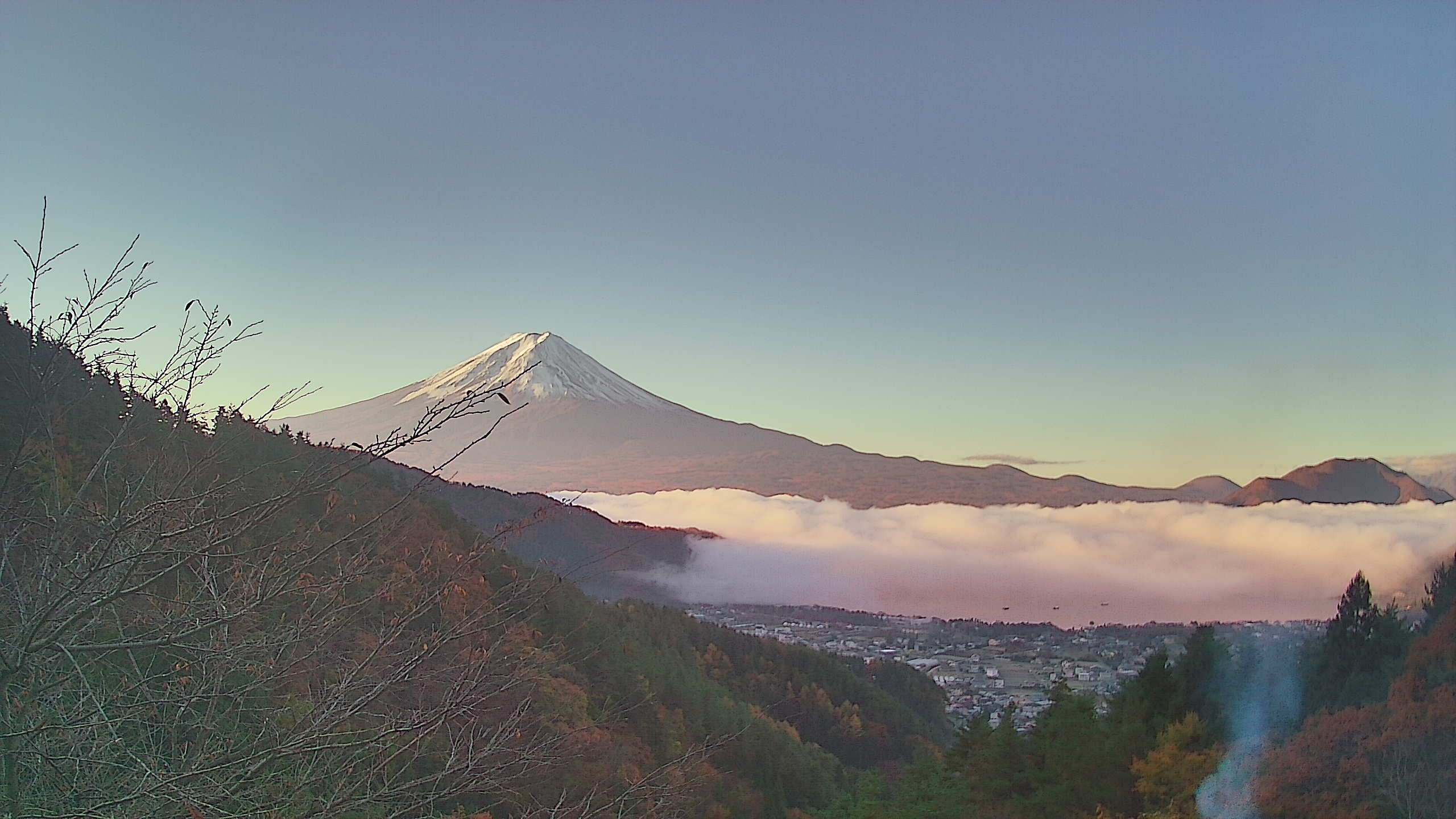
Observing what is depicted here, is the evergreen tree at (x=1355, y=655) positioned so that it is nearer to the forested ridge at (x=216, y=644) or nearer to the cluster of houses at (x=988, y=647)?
the cluster of houses at (x=988, y=647)

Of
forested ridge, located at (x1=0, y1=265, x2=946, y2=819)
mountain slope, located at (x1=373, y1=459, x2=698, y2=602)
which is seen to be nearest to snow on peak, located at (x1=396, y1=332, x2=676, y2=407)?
mountain slope, located at (x1=373, y1=459, x2=698, y2=602)

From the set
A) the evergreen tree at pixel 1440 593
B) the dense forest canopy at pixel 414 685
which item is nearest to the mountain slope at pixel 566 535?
the dense forest canopy at pixel 414 685

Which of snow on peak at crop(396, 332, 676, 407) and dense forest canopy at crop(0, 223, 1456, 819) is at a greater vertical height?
snow on peak at crop(396, 332, 676, 407)

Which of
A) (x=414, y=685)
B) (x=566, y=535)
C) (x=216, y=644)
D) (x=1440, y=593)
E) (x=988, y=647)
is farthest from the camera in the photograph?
(x=988, y=647)

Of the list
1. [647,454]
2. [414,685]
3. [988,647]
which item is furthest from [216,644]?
[647,454]

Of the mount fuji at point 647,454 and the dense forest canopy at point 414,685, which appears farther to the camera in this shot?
the mount fuji at point 647,454

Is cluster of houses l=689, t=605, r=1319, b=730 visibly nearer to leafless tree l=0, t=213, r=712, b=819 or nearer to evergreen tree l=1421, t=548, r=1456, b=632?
evergreen tree l=1421, t=548, r=1456, b=632

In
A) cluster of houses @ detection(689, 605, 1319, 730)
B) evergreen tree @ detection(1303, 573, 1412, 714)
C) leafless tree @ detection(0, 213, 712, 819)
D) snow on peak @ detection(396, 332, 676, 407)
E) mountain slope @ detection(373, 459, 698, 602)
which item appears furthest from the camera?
snow on peak @ detection(396, 332, 676, 407)

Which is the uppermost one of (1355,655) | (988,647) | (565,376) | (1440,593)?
(565,376)

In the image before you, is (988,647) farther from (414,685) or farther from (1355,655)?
(414,685)

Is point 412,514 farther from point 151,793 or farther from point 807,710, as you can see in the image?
point 807,710
